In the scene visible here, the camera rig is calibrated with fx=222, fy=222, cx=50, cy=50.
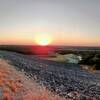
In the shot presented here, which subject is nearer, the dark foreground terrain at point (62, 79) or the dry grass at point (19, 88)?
the dry grass at point (19, 88)

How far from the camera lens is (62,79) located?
401 cm

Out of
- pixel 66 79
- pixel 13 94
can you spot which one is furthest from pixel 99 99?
pixel 13 94

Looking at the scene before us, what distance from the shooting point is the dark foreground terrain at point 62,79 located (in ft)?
11.9

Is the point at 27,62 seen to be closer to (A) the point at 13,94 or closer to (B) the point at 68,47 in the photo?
(A) the point at 13,94

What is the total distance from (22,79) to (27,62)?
84 centimetres

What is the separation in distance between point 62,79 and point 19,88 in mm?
913

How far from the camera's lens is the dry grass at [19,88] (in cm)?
326

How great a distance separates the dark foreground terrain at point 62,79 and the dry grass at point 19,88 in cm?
14

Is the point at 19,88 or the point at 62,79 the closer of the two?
the point at 19,88

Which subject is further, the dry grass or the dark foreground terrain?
the dark foreground terrain

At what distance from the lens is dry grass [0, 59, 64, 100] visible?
128 inches

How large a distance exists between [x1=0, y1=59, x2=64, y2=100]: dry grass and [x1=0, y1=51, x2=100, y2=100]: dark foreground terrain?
14 centimetres

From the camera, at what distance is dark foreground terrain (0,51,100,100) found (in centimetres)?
364

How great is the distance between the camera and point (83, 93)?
3699 mm
